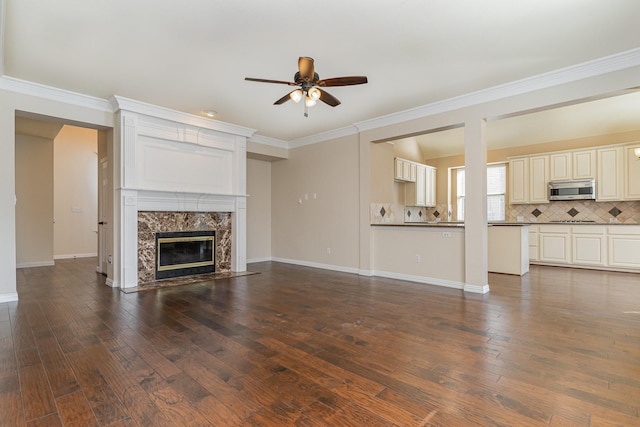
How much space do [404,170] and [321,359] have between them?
231 inches

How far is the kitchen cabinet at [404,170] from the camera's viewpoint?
285 inches

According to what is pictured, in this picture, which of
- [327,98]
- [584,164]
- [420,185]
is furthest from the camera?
[420,185]

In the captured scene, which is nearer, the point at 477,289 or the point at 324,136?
the point at 477,289

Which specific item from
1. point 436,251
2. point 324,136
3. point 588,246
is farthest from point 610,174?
point 324,136

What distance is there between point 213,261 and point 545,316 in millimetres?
5126

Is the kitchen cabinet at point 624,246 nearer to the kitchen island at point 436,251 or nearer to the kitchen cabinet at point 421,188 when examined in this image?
the kitchen island at point 436,251

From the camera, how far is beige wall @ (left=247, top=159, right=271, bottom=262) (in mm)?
7375

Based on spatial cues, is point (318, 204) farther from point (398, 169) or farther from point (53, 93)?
point (53, 93)

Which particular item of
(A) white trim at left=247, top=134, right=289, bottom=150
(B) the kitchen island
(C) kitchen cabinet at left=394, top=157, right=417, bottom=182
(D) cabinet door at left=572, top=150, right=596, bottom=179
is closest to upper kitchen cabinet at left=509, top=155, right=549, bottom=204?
(D) cabinet door at left=572, top=150, right=596, bottom=179

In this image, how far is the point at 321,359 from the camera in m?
2.37

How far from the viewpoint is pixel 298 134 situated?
6609 millimetres

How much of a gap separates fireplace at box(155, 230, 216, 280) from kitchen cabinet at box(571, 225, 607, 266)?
7.10 m

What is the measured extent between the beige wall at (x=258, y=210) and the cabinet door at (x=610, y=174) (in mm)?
6981

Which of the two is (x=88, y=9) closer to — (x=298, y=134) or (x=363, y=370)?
(x=363, y=370)
